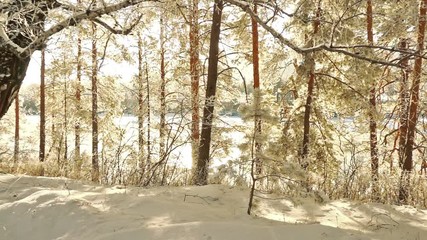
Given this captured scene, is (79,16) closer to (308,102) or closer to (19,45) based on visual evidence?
(19,45)

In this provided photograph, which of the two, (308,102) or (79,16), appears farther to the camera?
(308,102)

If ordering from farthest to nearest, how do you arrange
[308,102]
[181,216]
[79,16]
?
[308,102] → [79,16] → [181,216]

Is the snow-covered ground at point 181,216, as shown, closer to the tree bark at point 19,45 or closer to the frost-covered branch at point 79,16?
the tree bark at point 19,45

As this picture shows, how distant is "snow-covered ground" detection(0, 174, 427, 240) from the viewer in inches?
156

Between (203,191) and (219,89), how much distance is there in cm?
1092

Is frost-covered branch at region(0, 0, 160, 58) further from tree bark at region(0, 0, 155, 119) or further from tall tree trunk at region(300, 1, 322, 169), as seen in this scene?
tall tree trunk at region(300, 1, 322, 169)

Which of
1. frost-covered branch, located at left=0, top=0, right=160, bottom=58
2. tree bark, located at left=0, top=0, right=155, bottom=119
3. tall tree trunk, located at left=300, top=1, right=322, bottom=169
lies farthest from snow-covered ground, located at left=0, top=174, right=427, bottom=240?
tall tree trunk, located at left=300, top=1, right=322, bottom=169

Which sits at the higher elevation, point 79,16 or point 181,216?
point 79,16

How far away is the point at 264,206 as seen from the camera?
518cm

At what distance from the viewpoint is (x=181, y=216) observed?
173 inches

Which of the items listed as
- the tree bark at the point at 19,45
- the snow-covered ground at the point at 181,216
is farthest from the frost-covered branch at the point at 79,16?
the snow-covered ground at the point at 181,216

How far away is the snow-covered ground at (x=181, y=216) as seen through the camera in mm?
3957

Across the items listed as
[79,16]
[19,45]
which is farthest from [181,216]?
[19,45]

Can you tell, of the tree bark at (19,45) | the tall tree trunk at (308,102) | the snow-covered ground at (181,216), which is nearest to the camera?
the snow-covered ground at (181,216)
